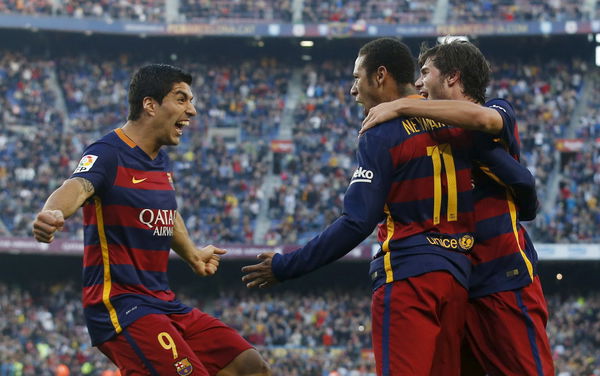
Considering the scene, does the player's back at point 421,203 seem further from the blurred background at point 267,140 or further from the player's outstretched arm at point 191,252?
the blurred background at point 267,140

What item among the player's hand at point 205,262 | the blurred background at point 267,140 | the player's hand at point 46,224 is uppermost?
the player's hand at point 46,224

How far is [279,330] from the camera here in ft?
84.1

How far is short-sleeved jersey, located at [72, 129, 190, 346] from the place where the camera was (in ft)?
20.0

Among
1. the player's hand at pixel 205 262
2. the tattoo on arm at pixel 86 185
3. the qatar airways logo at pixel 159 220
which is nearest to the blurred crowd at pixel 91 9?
the player's hand at pixel 205 262

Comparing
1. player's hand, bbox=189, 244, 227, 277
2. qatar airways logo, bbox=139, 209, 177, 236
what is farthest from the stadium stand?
qatar airways logo, bbox=139, 209, 177, 236

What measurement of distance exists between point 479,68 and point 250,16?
3000 cm

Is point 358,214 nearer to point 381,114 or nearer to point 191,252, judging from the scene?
point 381,114

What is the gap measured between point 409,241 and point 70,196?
200 cm

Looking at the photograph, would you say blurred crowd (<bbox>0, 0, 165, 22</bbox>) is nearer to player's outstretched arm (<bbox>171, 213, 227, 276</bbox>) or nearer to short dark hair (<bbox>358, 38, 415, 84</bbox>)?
player's outstretched arm (<bbox>171, 213, 227, 276</bbox>)

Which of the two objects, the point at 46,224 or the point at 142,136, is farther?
the point at 142,136

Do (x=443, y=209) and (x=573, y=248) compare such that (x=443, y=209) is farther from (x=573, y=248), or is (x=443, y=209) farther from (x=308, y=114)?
(x=308, y=114)

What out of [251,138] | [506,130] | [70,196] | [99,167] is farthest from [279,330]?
[506,130]

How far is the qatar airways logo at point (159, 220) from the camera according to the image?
6.23 meters

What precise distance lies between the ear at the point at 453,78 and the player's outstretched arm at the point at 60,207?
223 cm
